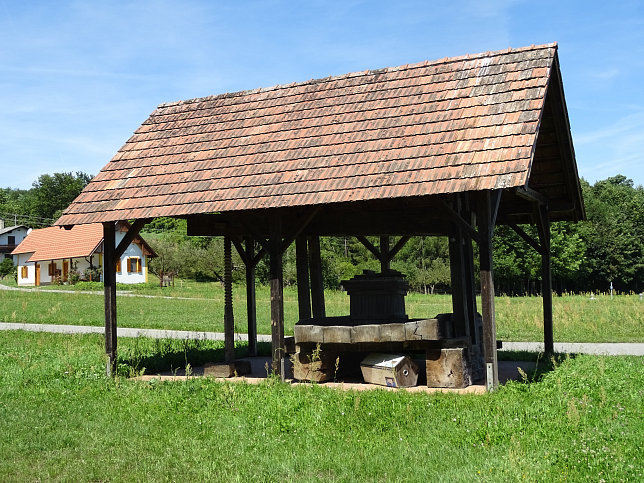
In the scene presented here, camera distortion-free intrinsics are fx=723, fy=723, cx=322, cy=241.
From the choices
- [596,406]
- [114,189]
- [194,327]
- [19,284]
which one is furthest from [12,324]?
[19,284]

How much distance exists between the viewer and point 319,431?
7652mm

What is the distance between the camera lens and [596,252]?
2490 inches

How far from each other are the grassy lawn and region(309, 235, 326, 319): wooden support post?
6.42 m

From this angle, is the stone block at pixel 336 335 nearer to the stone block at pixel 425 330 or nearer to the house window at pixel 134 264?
the stone block at pixel 425 330

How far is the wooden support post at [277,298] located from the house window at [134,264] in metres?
44.7

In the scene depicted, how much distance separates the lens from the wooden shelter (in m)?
9.65

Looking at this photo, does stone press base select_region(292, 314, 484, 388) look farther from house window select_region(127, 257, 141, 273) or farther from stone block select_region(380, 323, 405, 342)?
house window select_region(127, 257, 141, 273)

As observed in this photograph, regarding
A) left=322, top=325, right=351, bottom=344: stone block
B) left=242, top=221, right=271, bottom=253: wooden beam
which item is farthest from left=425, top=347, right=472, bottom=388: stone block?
left=242, top=221, right=271, bottom=253: wooden beam

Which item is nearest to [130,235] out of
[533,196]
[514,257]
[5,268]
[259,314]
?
[533,196]

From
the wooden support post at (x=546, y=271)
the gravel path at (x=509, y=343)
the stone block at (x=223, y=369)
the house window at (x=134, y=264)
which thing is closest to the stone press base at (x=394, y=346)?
the stone block at (x=223, y=369)

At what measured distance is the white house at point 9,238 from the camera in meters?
77.3

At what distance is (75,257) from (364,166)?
45.1 m

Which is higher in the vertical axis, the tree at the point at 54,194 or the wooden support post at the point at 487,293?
the tree at the point at 54,194

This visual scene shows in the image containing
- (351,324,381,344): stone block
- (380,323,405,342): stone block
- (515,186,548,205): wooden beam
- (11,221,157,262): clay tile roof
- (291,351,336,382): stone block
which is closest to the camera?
(380,323,405,342): stone block
